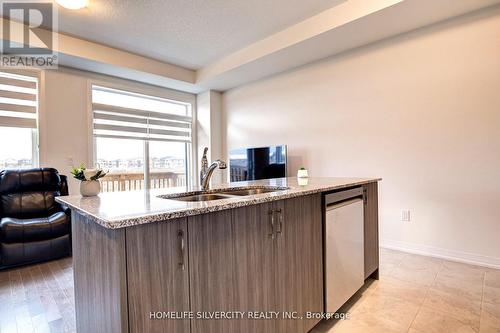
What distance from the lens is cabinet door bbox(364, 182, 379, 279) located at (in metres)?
2.20

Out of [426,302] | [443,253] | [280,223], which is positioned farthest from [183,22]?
[443,253]

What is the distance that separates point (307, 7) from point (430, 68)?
60.3 inches

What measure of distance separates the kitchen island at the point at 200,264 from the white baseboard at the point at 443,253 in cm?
206

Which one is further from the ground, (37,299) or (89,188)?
(89,188)

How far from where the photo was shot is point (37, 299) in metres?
2.14

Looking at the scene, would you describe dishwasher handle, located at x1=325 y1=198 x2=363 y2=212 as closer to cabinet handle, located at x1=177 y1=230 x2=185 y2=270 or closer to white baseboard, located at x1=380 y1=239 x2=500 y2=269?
cabinet handle, located at x1=177 y1=230 x2=185 y2=270

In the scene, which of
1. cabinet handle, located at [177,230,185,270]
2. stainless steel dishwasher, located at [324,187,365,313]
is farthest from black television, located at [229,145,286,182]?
cabinet handle, located at [177,230,185,270]

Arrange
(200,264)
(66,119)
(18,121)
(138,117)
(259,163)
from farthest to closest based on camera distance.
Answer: (138,117), (259,163), (66,119), (18,121), (200,264)

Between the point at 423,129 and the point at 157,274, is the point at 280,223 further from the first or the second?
the point at 423,129

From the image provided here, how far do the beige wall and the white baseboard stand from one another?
1 centimetres

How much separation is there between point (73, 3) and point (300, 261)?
3345 mm

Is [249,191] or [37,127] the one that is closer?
[249,191]

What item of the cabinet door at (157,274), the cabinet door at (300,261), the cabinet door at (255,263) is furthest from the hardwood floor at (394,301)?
the cabinet door at (157,274)

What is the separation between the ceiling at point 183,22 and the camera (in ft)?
9.49
